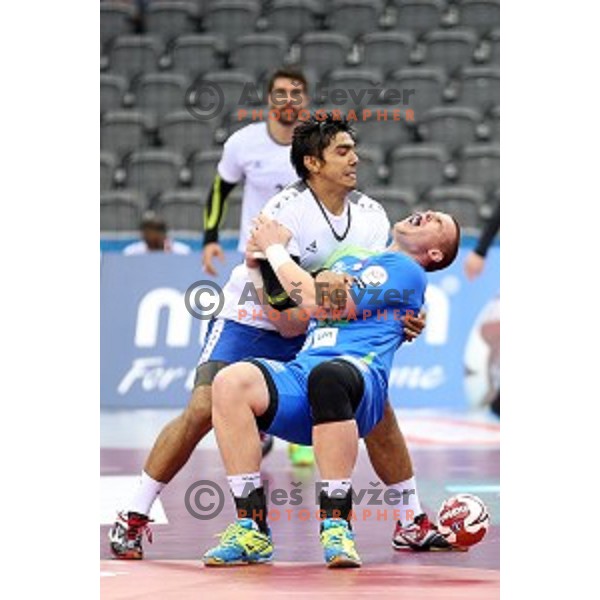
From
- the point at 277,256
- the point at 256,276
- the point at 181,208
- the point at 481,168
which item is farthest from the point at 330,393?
the point at 481,168

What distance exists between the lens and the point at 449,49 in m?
19.0

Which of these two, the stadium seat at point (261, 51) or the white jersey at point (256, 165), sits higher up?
A: the stadium seat at point (261, 51)

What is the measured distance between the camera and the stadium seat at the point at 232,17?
19.8m

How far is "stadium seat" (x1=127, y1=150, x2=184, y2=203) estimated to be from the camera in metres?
17.8

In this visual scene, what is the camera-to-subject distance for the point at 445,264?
680cm

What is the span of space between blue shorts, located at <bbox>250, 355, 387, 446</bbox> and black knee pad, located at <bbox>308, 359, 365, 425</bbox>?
0.11 metres

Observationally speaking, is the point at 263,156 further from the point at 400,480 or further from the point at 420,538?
the point at 420,538

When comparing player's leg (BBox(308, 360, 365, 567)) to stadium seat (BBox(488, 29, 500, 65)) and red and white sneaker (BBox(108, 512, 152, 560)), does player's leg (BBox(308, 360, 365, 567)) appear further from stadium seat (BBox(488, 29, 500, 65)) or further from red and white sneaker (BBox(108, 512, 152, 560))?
stadium seat (BBox(488, 29, 500, 65))

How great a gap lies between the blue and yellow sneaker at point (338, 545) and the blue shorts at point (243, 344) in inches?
41.9

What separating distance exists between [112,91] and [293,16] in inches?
90.1

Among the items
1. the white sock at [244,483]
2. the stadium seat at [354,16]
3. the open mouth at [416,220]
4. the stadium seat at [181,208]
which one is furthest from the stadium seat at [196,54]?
the white sock at [244,483]

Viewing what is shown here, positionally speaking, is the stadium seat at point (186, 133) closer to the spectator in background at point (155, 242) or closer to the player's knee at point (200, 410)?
the spectator in background at point (155, 242)
